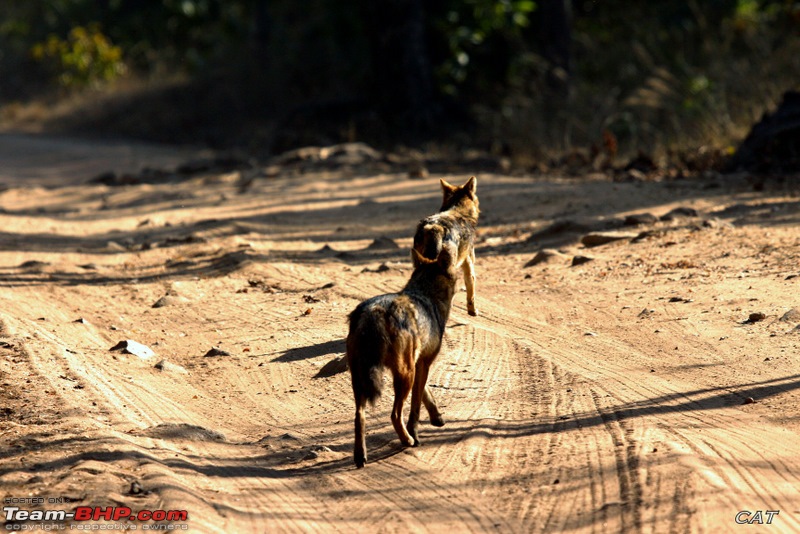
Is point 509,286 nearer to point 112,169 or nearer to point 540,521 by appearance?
point 540,521

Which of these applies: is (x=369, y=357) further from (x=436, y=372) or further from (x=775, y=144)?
(x=775, y=144)

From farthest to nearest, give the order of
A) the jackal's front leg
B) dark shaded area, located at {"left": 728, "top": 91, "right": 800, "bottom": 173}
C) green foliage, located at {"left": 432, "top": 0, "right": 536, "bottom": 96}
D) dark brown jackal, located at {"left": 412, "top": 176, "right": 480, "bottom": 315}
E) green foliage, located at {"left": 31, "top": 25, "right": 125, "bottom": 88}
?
green foliage, located at {"left": 31, "top": 25, "right": 125, "bottom": 88} < green foliage, located at {"left": 432, "top": 0, "right": 536, "bottom": 96} < dark shaded area, located at {"left": 728, "top": 91, "right": 800, "bottom": 173} < the jackal's front leg < dark brown jackal, located at {"left": 412, "top": 176, "right": 480, "bottom": 315}

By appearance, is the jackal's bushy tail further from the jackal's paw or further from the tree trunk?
the tree trunk

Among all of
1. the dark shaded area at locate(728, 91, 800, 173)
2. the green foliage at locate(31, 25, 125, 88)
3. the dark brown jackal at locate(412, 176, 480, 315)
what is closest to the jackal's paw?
the dark brown jackal at locate(412, 176, 480, 315)

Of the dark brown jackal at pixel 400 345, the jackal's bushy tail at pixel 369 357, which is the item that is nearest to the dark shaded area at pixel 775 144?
the dark brown jackal at pixel 400 345

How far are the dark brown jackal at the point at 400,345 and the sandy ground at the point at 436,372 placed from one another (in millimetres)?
242

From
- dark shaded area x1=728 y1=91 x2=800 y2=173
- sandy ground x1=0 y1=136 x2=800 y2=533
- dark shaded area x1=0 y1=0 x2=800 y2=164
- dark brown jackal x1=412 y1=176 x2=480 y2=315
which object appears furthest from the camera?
dark shaded area x1=0 y1=0 x2=800 y2=164

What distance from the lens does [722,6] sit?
65.6 feet

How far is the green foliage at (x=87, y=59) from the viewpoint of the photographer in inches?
1171

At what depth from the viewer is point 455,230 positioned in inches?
256

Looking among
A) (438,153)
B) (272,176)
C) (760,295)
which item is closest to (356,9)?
(438,153)

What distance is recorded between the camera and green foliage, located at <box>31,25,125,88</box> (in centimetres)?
2973

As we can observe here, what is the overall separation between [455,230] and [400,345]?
5.30 ft

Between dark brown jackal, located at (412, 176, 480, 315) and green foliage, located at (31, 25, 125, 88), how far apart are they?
24.9 m
